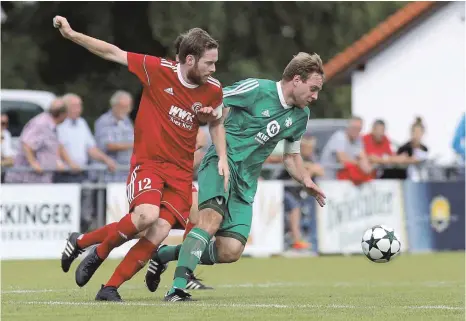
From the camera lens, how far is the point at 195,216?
12.2m

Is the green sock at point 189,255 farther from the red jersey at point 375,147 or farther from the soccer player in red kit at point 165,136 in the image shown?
the red jersey at point 375,147

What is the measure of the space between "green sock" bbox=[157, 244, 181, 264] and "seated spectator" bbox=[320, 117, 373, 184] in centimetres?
925

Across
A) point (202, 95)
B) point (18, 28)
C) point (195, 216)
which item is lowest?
point (195, 216)

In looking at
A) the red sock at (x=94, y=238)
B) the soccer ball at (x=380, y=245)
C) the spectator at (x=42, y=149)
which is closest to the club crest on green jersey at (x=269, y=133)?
the red sock at (x=94, y=238)

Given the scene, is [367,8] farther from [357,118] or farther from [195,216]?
[195,216]

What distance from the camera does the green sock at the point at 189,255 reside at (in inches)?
402

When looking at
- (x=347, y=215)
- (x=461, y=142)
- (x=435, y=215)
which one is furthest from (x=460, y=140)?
(x=347, y=215)

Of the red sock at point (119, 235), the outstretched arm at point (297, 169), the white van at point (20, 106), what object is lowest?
the red sock at point (119, 235)

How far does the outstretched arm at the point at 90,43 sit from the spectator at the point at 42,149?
26.2ft

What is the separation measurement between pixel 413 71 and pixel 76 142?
45.2 feet

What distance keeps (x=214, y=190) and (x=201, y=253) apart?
54 centimetres

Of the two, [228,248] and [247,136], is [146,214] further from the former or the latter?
[247,136]

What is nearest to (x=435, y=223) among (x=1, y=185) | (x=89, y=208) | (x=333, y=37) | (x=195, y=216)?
(x=89, y=208)

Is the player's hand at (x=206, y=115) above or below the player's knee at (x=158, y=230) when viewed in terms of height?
above
